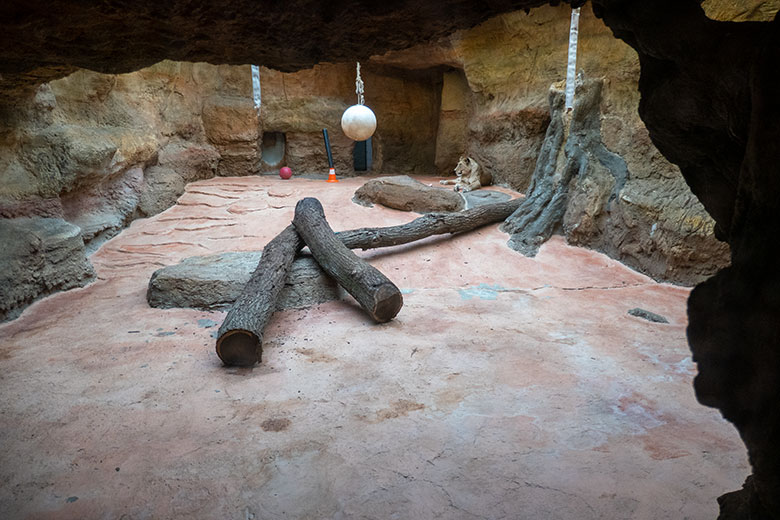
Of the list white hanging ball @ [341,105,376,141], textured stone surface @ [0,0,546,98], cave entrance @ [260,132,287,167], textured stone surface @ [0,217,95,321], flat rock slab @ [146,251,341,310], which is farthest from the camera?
cave entrance @ [260,132,287,167]

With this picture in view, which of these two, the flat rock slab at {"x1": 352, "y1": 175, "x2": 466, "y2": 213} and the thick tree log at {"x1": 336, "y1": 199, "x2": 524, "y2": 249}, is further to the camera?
the flat rock slab at {"x1": 352, "y1": 175, "x2": 466, "y2": 213}

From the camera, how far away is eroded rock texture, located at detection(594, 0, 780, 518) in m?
1.12

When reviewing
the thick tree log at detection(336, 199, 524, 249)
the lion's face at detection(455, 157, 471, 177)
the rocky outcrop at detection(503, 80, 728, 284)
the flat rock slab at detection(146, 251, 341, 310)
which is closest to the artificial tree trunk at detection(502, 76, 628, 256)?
the rocky outcrop at detection(503, 80, 728, 284)

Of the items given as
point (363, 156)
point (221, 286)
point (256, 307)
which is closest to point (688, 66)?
point (256, 307)

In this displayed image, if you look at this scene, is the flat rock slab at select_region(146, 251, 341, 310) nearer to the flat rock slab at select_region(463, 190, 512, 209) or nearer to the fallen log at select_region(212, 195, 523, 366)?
the fallen log at select_region(212, 195, 523, 366)

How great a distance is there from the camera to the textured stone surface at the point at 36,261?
442cm

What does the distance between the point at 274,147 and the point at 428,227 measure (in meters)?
6.37

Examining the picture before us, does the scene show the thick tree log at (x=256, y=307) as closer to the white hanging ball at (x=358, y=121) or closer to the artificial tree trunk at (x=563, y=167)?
the artificial tree trunk at (x=563, y=167)

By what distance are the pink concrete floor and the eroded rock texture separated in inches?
35.1

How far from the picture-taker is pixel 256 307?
3926 mm

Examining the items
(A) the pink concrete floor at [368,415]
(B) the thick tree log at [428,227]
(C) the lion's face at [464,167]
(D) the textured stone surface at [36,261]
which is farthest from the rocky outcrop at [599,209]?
(D) the textured stone surface at [36,261]

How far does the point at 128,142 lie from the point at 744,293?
26.1ft

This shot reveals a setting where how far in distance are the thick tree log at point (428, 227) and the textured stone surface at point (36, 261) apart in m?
2.71

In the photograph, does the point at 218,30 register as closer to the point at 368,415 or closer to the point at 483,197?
the point at 368,415
